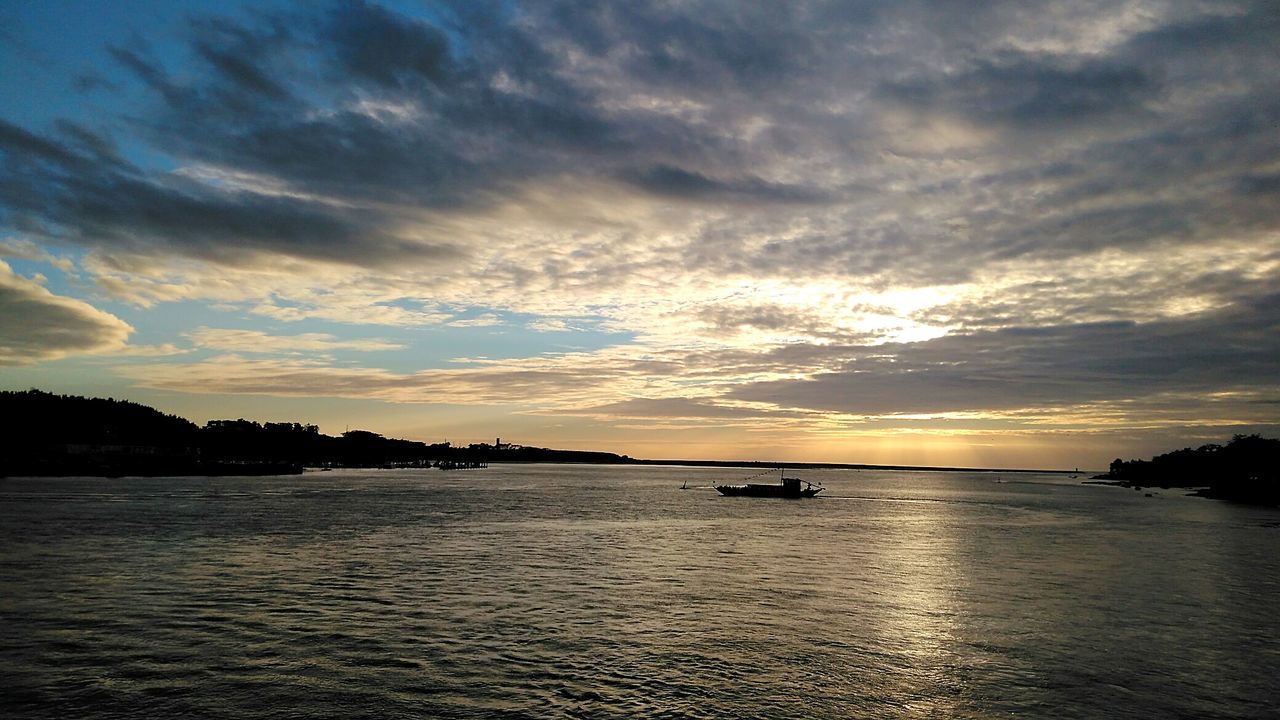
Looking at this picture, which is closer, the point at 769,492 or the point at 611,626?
the point at 611,626

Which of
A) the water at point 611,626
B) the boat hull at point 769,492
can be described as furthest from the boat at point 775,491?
the water at point 611,626

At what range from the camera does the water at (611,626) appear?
2508 cm

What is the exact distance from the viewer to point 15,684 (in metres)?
24.7

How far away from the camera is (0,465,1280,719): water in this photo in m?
25.1

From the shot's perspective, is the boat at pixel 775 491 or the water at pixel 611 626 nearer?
the water at pixel 611 626

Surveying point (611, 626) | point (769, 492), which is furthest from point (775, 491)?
point (611, 626)

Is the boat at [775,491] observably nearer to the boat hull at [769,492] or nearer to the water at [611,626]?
the boat hull at [769,492]

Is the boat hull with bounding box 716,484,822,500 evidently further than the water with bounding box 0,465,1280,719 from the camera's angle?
Yes

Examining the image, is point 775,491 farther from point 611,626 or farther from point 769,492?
point 611,626

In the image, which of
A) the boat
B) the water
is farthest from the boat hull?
the water

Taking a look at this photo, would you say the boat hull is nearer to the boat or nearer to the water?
the boat

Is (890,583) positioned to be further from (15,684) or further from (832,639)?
(15,684)

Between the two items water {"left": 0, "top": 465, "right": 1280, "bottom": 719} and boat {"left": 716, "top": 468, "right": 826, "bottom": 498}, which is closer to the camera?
water {"left": 0, "top": 465, "right": 1280, "bottom": 719}

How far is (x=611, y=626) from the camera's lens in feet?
116
